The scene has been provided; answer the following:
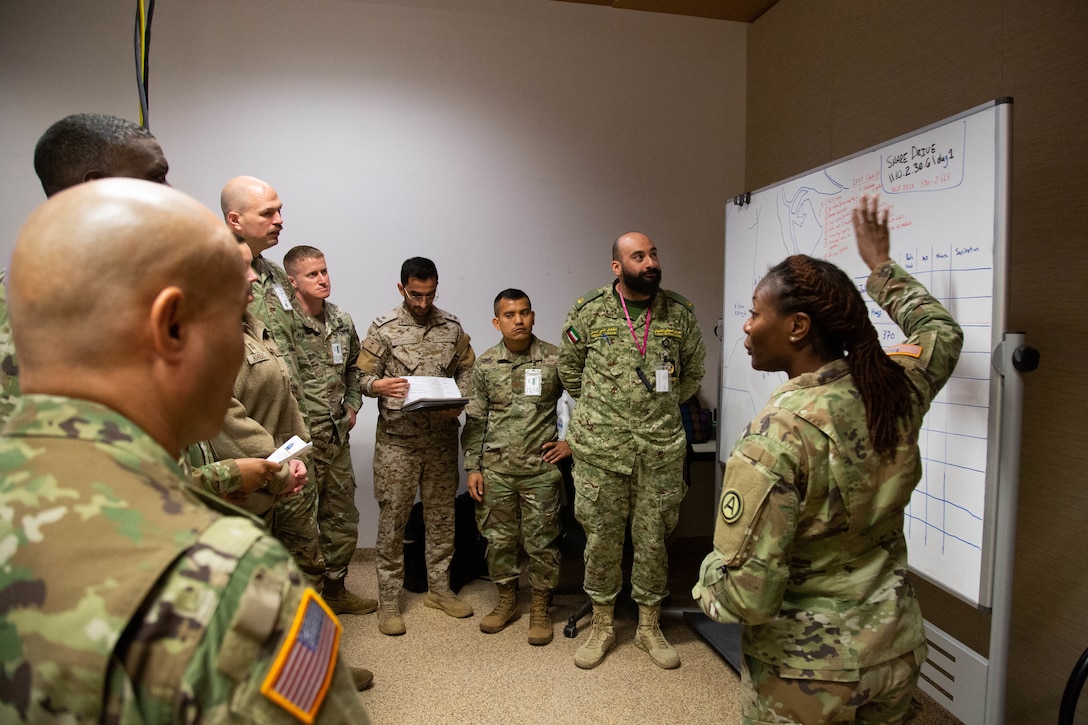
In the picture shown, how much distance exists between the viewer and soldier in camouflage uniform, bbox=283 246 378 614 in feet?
9.40

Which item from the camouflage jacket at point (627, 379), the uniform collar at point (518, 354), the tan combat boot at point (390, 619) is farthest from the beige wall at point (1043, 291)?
the tan combat boot at point (390, 619)

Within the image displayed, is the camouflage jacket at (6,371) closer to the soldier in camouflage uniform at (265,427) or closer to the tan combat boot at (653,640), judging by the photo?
the soldier in camouflage uniform at (265,427)

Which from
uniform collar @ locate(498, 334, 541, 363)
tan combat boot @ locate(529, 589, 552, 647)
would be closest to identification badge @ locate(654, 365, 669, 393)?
uniform collar @ locate(498, 334, 541, 363)

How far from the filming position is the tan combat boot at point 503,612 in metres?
2.97

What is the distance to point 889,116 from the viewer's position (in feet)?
9.34

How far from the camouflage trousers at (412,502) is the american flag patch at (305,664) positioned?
259 cm

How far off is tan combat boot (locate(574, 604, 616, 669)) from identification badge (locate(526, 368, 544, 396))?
97cm

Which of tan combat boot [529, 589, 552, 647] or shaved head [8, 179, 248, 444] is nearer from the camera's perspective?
shaved head [8, 179, 248, 444]

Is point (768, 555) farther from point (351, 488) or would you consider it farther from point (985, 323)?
point (351, 488)

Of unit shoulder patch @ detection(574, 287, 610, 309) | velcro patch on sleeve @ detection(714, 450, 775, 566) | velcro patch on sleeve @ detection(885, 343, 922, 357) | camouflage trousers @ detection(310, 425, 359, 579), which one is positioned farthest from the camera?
camouflage trousers @ detection(310, 425, 359, 579)

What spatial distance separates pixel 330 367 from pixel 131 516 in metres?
2.56

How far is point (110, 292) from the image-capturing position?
1.79ft

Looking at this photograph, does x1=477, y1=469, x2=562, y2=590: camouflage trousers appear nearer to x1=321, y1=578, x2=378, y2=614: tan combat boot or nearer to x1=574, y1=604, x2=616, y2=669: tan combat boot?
x1=574, y1=604, x2=616, y2=669: tan combat boot

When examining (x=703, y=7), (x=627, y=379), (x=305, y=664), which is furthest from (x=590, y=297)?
(x=305, y=664)
